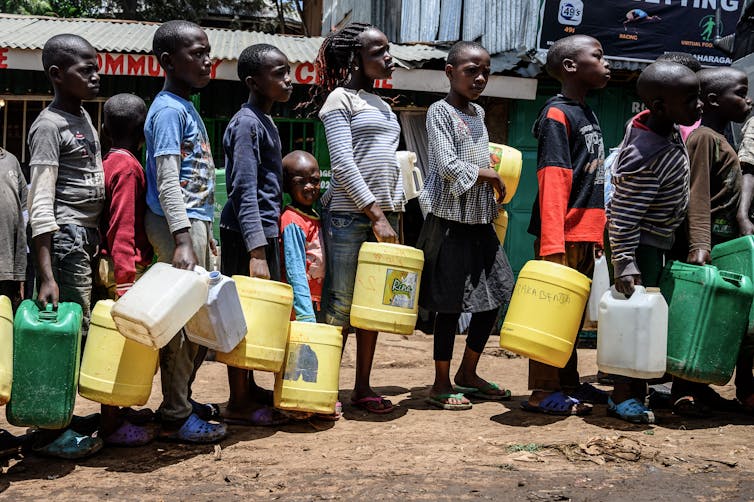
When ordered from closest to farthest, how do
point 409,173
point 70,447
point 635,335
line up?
point 70,447 < point 635,335 < point 409,173

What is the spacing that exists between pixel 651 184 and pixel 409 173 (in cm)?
163

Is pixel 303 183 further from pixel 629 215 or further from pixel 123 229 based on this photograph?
pixel 629 215

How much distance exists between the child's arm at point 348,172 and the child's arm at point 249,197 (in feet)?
1.62

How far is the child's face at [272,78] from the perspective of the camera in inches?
162

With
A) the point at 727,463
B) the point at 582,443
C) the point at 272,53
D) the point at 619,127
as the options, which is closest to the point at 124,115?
the point at 272,53

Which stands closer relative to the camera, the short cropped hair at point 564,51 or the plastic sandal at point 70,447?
the plastic sandal at point 70,447

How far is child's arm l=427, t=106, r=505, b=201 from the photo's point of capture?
172 inches

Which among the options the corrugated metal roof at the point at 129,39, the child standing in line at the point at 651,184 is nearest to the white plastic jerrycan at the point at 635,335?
the child standing in line at the point at 651,184

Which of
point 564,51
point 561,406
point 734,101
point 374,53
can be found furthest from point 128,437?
point 734,101

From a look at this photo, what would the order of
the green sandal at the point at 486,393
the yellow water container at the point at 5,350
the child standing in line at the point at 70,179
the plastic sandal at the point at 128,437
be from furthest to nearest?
the green sandal at the point at 486,393 < the plastic sandal at the point at 128,437 < the child standing in line at the point at 70,179 < the yellow water container at the point at 5,350

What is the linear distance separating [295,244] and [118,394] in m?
1.20

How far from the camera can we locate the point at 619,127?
28.7 ft

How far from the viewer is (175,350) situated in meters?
3.76

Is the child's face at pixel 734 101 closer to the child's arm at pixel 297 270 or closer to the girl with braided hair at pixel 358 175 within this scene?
the girl with braided hair at pixel 358 175
